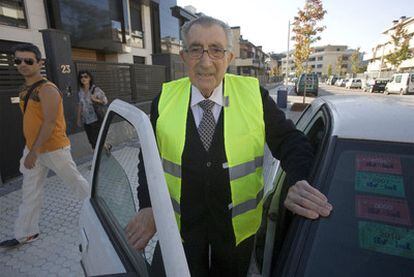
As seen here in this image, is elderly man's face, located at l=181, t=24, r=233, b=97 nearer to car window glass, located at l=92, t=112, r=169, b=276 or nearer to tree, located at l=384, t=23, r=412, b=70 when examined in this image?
car window glass, located at l=92, t=112, r=169, b=276

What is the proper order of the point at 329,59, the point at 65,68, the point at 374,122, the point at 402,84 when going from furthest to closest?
the point at 329,59, the point at 402,84, the point at 65,68, the point at 374,122

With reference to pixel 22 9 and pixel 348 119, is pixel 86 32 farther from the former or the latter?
pixel 348 119

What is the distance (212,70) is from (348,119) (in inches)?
29.7

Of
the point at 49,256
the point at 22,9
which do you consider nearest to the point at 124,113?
the point at 49,256

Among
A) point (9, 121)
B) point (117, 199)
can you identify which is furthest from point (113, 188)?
point (9, 121)

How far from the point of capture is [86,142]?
21.7 feet

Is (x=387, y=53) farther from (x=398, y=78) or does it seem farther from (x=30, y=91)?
(x=30, y=91)

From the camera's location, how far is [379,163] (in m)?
1.17

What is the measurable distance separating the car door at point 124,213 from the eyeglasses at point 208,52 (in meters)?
0.51

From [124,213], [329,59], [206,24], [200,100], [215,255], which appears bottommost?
[215,255]

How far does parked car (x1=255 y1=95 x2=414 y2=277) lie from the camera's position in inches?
39.8

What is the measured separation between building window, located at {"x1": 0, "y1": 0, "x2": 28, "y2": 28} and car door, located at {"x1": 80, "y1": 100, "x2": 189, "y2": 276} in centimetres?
795

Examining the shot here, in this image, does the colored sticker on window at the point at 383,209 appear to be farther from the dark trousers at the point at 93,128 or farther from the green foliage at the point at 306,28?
the green foliage at the point at 306,28

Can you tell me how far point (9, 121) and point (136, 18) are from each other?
11.4 meters
